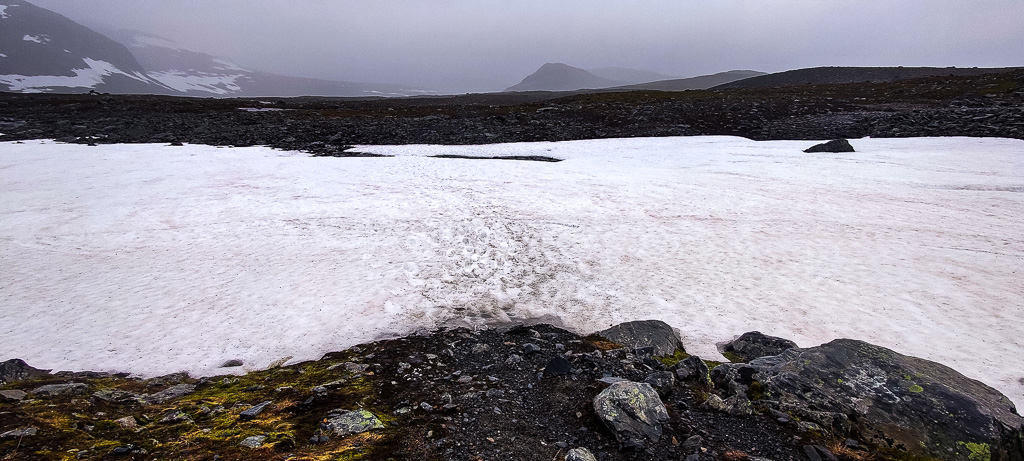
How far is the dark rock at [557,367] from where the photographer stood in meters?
6.34

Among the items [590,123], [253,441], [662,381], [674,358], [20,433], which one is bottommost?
[674,358]

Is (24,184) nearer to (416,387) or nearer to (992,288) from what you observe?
(416,387)

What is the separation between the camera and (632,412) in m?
5.02

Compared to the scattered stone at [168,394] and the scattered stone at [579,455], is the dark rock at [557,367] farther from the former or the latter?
the scattered stone at [168,394]

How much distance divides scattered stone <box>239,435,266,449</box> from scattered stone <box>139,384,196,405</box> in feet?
6.65

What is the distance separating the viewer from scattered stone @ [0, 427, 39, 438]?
415 cm

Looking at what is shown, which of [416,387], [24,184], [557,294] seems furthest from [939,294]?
[24,184]

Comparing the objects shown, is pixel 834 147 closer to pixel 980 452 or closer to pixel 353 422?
pixel 980 452

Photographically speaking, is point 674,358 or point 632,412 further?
point 674,358

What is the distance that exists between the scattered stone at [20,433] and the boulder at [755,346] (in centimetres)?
920

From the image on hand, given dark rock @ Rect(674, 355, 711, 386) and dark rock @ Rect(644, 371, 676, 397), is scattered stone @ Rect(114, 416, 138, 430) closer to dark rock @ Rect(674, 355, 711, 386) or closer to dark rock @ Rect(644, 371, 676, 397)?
dark rock @ Rect(644, 371, 676, 397)

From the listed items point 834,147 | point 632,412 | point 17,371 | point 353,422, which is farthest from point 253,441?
point 834,147

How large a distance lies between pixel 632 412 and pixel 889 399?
10.3 feet

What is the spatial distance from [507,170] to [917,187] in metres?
18.3
